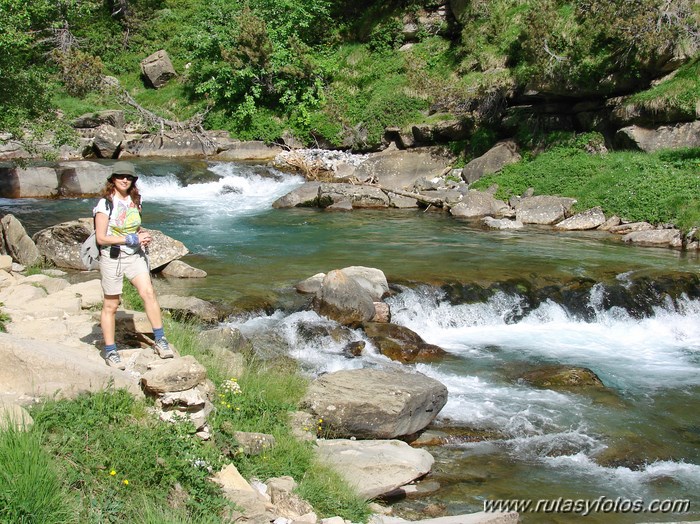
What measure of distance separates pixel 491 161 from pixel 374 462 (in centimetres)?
1720

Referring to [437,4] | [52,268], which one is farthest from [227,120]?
[52,268]

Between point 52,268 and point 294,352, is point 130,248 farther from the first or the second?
point 52,268

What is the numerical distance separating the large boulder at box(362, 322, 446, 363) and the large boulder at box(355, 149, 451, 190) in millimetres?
12730

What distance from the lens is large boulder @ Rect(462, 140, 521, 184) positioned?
73.4 feet

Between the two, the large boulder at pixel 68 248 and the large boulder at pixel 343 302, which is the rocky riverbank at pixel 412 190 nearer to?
the large boulder at pixel 68 248

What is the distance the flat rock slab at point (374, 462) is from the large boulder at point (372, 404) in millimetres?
220

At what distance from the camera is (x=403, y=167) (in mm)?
24031

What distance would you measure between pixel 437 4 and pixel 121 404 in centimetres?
2779

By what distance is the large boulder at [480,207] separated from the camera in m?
20.2

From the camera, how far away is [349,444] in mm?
7035

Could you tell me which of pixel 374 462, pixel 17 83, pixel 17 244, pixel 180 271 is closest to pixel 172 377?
pixel 374 462

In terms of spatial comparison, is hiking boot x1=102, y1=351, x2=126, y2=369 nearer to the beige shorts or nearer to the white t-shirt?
the beige shorts

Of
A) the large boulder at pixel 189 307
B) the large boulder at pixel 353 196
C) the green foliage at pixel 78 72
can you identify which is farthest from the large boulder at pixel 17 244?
the green foliage at pixel 78 72

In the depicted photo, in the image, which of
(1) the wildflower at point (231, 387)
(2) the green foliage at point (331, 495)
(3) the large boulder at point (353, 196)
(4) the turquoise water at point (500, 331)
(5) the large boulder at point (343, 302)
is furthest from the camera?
(3) the large boulder at point (353, 196)
